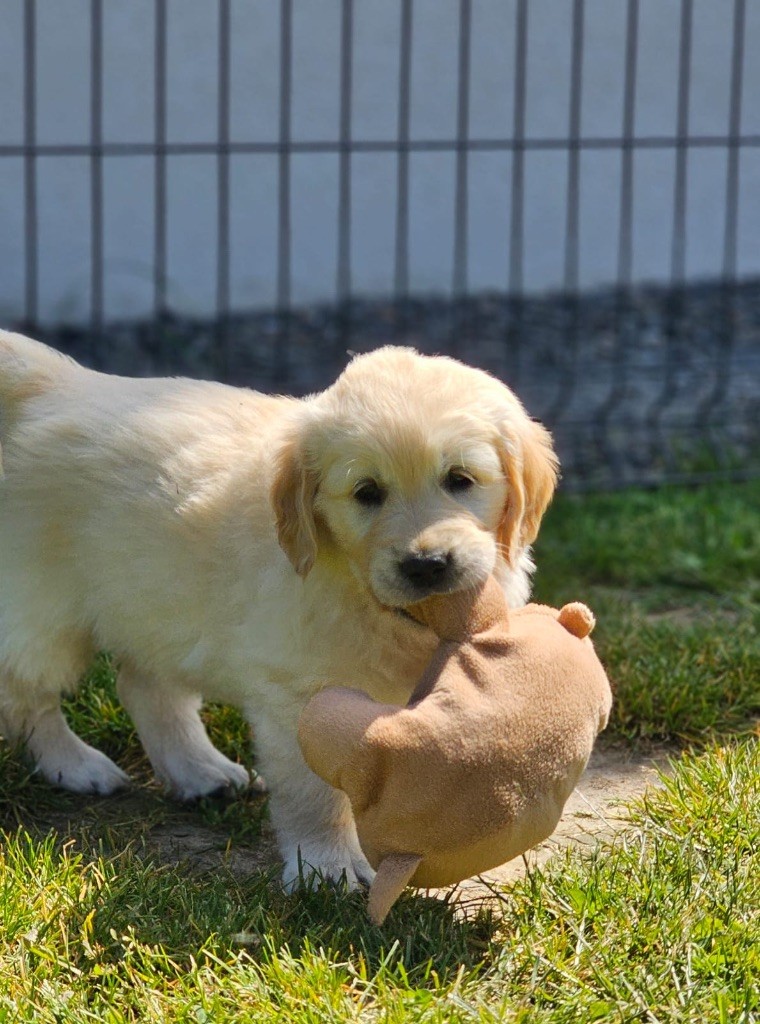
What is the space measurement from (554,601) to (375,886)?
2.38 m

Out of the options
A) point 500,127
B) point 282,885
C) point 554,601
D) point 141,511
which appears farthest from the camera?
point 500,127

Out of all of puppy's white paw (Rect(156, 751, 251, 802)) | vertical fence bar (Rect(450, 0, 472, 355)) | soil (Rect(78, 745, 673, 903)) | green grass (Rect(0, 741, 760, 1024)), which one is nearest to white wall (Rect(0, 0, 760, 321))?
vertical fence bar (Rect(450, 0, 472, 355))

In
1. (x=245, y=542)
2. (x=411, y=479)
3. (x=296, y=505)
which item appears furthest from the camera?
(x=245, y=542)

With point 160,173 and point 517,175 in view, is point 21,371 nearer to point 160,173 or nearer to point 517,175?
point 160,173

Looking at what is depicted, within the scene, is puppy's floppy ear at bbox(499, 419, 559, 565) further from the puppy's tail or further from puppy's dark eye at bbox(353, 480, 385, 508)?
the puppy's tail

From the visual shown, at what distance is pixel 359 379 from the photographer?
10.2 feet

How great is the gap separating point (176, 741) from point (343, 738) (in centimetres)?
117

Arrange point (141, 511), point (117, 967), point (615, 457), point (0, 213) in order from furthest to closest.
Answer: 1. point (0, 213)
2. point (615, 457)
3. point (141, 511)
4. point (117, 967)

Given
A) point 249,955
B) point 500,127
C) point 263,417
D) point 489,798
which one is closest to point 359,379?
point 263,417

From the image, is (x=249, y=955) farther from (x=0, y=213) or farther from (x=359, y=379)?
(x=0, y=213)

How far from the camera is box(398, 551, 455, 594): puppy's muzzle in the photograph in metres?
2.86

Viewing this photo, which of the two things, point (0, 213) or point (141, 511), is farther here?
point (0, 213)

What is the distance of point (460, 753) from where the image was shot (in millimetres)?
2711

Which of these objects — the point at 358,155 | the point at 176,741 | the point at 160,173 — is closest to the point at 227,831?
the point at 176,741
